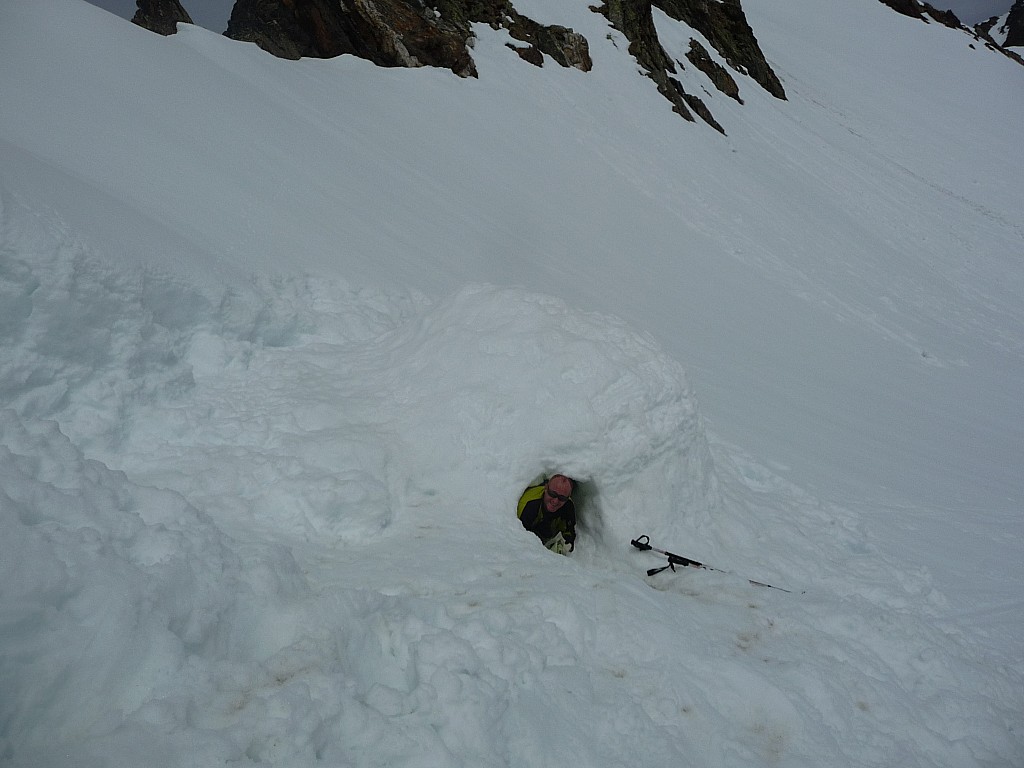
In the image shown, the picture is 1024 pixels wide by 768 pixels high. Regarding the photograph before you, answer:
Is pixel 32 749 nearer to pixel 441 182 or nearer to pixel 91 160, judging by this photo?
pixel 91 160

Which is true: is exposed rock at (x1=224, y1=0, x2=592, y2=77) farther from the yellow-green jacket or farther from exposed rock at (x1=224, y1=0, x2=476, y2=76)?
the yellow-green jacket

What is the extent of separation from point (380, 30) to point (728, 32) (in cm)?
2250

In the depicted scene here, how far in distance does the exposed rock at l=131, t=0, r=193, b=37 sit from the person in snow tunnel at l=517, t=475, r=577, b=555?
23.8 m

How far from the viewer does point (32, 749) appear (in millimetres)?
1804

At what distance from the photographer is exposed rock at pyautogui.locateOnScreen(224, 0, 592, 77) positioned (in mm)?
15609

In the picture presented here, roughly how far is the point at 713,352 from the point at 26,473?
834 centimetres

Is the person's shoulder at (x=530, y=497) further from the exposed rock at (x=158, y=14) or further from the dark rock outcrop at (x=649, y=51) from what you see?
the exposed rock at (x=158, y=14)

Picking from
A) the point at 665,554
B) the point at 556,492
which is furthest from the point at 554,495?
the point at 665,554

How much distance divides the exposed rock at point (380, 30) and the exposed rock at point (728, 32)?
14878 mm

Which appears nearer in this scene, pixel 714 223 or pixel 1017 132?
pixel 714 223

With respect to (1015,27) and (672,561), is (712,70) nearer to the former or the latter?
(672,561)

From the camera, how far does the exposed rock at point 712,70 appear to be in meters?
25.6

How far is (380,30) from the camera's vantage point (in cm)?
1559

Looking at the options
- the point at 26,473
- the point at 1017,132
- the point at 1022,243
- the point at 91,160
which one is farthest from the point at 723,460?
the point at 1017,132
